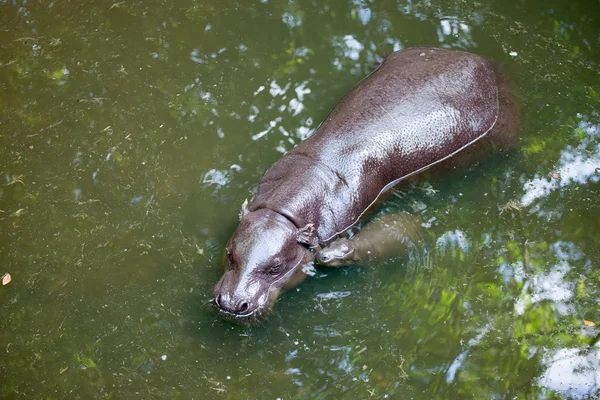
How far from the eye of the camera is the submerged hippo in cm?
603

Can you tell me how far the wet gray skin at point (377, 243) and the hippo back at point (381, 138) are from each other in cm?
24

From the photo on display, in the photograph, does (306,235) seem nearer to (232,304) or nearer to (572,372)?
(232,304)

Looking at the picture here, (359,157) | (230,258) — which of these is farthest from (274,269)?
(359,157)

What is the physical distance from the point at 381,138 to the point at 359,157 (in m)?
0.35

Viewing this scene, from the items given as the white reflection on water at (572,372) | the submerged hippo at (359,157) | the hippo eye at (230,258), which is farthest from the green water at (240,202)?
the hippo eye at (230,258)

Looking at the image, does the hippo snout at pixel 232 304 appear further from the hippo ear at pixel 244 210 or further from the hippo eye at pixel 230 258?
the hippo ear at pixel 244 210

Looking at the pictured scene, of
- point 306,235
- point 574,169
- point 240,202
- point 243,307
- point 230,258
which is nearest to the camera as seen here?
point 243,307

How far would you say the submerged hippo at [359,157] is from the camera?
6.03 metres

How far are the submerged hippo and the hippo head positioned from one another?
1cm

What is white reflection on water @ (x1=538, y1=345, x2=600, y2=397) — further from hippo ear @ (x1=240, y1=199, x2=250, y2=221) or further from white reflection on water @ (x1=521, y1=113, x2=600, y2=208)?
hippo ear @ (x1=240, y1=199, x2=250, y2=221)

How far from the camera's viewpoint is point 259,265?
5.93 m

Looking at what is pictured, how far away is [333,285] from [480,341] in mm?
1535

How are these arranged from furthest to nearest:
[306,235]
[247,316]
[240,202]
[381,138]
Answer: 1. [240,202]
2. [381,138]
3. [306,235]
4. [247,316]

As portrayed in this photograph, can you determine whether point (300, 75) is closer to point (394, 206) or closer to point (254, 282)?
point (394, 206)
